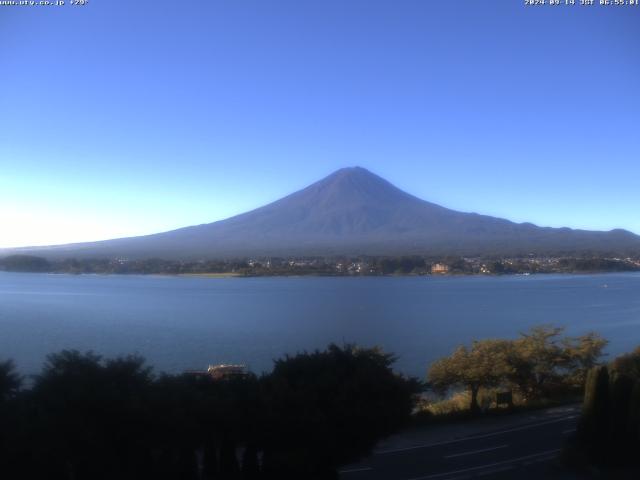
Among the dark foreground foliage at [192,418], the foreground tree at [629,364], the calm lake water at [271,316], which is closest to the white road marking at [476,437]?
the foreground tree at [629,364]

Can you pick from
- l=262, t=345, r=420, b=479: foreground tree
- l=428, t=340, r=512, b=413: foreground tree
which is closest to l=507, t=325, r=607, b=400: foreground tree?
l=428, t=340, r=512, b=413: foreground tree

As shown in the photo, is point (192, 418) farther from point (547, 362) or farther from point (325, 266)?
point (325, 266)

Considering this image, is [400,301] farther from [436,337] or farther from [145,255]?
[145,255]

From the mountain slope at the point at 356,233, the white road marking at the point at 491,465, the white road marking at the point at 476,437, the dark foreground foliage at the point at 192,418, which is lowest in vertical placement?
the white road marking at the point at 476,437

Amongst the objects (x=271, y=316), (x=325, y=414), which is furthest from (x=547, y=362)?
(x=271, y=316)

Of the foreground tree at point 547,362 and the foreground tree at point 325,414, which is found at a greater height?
the foreground tree at point 325,414

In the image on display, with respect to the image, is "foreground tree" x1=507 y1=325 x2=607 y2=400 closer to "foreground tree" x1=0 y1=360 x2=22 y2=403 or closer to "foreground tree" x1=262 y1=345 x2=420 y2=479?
"foreground tree" x1=262 y1=345 x2=420 y2=479

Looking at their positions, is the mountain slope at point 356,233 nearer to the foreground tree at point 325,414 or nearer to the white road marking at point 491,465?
the white road marking at point 491,465
